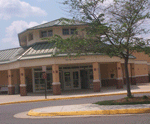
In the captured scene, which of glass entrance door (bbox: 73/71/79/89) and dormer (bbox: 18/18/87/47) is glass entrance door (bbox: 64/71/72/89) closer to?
glass entrance door (bbox: 73/71/79/89)

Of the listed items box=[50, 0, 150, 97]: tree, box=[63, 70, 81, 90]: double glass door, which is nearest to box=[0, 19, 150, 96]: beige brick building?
box=[63, 70, 81, 90]: double glass door


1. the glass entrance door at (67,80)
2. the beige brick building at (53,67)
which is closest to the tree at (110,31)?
the beige brick building at (53,67)

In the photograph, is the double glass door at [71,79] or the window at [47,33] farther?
the double glass door at [71,79]

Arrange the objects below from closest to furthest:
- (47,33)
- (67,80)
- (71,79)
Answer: (47,33) < (71,79) < (67,80)

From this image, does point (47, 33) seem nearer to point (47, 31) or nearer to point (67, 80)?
point (47, 31)

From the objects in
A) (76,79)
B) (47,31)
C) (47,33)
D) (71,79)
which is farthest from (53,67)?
(76,79)

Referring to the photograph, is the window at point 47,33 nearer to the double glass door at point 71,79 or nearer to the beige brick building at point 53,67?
the beige brick building at point 53,67

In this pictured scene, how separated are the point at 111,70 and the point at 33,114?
66.9 feet

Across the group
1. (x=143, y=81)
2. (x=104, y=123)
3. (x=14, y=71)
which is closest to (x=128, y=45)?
(x=104, y=123)

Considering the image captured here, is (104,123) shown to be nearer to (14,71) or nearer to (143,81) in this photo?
(14,71)

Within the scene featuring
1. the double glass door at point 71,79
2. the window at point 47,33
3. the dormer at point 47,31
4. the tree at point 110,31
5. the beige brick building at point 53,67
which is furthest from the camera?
the double glass door at point 71,79

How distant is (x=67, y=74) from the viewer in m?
28.5

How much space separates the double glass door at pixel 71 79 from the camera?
28391 millimetres

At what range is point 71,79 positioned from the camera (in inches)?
1117
